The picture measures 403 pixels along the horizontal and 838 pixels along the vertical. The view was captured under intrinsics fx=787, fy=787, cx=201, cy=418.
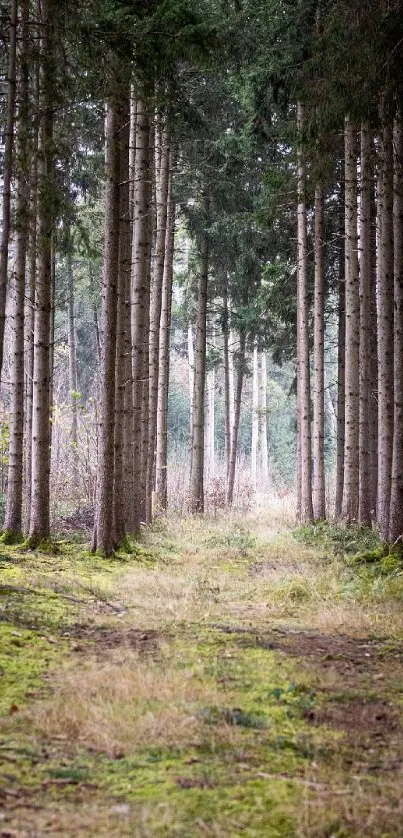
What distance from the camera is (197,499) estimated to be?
21.3 m

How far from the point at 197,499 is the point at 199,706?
16747mm

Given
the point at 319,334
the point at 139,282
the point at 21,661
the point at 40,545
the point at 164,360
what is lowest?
the point at 21,661

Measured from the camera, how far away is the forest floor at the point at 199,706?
3.19m

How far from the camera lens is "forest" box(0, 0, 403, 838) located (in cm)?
366

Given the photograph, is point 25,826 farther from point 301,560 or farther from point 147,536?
point 147,536

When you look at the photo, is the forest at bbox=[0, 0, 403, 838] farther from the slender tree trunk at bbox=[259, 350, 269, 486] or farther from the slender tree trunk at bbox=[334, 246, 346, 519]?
the slender tree trunk at bbox=[259, 350, 269, 486]

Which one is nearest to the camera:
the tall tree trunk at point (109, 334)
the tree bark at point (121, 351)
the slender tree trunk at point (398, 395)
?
the slender tree trunk at point (398, 395)

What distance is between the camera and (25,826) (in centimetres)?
304

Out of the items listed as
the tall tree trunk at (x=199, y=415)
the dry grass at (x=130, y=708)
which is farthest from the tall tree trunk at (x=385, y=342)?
the tall tree trunk at (x=199, y=415)

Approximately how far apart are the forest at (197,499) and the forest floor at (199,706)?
2 centimetres

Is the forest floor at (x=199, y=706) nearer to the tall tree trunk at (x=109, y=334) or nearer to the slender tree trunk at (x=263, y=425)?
the tall tree trunk at (x=109, y=334)

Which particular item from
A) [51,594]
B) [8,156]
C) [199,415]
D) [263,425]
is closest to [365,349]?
[199,415]

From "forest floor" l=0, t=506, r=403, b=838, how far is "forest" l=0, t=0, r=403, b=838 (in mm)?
22

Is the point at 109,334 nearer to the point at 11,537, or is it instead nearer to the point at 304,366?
the point at 11,537
